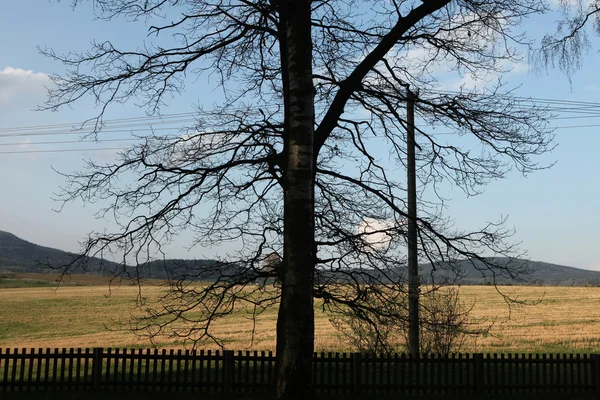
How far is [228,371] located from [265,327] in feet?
74.8

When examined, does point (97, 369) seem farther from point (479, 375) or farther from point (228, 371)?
point (479, 375)

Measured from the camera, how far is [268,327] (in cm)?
3438

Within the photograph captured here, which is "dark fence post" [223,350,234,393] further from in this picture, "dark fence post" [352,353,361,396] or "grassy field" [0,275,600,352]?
"dark fence post" [352,353,361,396]

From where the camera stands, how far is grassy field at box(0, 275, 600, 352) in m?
26.3

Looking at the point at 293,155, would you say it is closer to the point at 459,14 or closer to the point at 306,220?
the point at 306,220

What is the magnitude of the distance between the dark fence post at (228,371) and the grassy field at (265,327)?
707mm

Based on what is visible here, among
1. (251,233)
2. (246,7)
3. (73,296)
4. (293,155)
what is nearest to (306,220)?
(293,155)

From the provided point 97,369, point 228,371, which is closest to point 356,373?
point 228,371

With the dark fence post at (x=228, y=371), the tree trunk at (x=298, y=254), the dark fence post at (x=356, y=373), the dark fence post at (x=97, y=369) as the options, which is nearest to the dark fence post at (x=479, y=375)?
the dark fence post at (x=356, y=373)

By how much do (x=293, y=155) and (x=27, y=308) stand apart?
5670 centimetres

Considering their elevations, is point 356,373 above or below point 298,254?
below

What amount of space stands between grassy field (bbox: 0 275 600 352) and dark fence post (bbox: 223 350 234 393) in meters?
0.71

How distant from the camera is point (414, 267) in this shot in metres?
13.6

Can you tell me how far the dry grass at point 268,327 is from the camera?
26328 mm
